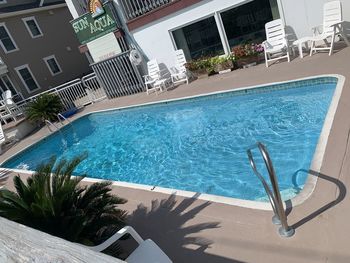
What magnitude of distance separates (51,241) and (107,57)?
1419 cm

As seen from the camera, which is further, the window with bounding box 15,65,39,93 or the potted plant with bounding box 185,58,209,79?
the window with bounding box 15,65,39,93

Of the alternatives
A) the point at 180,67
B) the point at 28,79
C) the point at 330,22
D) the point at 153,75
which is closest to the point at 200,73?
the point at 180,67

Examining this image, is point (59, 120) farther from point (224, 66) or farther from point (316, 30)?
point (316, 30)

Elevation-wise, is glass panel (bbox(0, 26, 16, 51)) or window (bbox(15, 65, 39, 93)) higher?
glass panel (bbox(0, 26, 16, 51))

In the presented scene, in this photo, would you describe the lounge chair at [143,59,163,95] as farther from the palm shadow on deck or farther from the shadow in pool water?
the shadow in pool water

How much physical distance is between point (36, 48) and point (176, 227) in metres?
22.5

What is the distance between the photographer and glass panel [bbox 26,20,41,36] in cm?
2280

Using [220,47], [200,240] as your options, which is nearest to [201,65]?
[220,47]

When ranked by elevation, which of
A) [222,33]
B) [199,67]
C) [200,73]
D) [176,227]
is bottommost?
[176,227]

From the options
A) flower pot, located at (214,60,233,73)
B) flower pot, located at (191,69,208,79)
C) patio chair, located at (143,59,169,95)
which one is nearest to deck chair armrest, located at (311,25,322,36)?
flower pot, located at (214,60,233,73)

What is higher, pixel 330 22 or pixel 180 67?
pixel 330 22

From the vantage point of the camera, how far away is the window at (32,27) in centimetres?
2261

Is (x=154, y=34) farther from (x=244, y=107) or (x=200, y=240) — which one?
(x=200, y=240)

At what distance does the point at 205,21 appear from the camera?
39.8 ft
